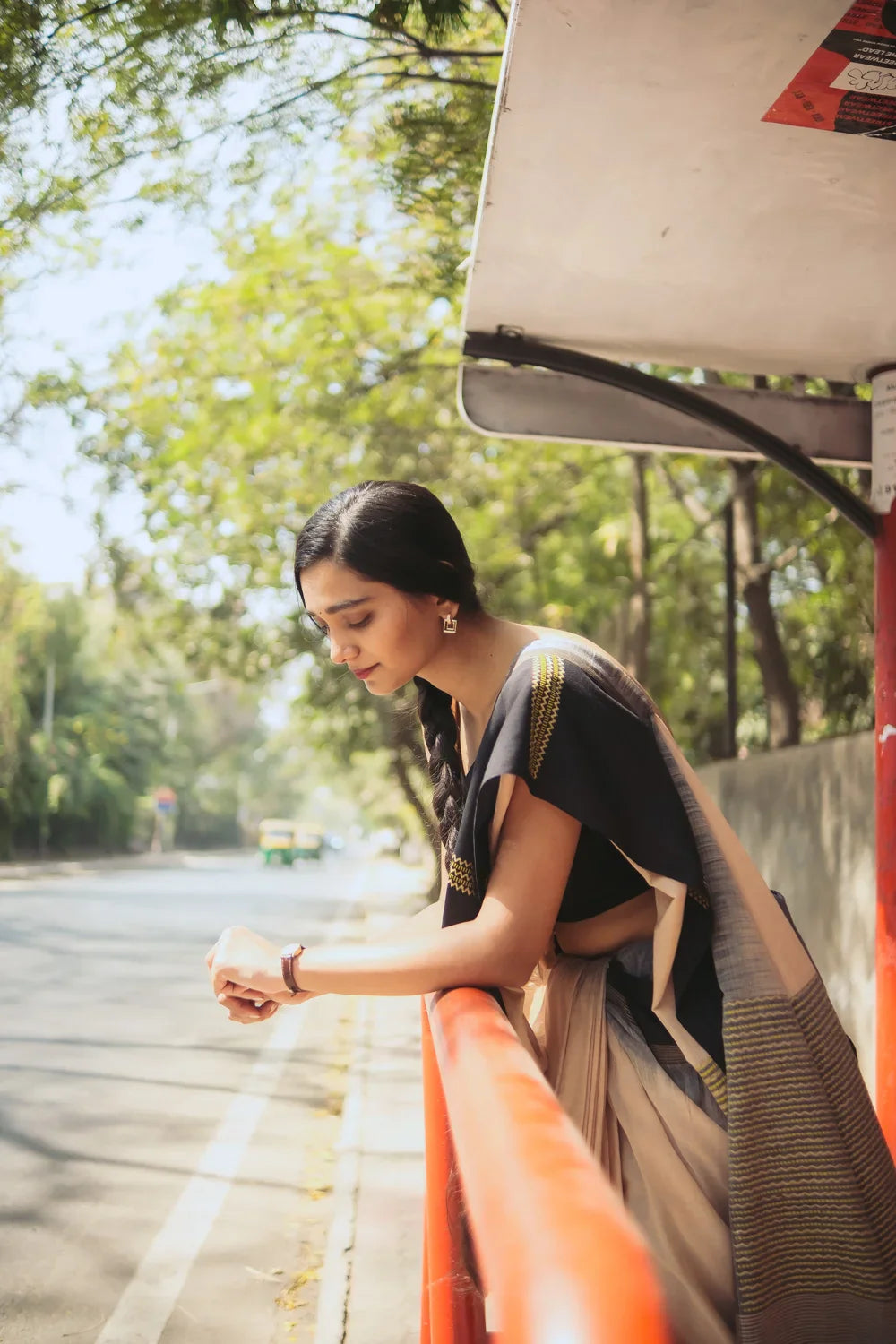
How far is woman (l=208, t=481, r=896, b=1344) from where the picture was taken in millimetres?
1431

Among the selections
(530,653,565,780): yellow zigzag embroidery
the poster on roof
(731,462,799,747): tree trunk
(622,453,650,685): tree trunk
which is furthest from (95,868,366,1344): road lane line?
(622,453,650,685): tree trunk

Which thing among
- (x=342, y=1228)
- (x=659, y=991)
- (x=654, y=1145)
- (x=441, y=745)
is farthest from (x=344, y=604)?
(x=342, y=1228)

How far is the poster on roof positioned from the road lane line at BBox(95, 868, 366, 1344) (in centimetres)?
334

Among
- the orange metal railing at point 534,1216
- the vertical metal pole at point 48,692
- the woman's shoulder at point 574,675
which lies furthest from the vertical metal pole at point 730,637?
the vertical metal pole at point 48,692

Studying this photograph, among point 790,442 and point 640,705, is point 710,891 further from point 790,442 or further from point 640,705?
point 790,442

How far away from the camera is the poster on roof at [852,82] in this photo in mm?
2014

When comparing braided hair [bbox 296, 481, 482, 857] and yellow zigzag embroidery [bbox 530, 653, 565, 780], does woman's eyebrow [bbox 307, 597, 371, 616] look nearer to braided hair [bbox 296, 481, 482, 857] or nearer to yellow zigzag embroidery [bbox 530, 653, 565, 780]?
braided hair [bbox 296, 481, 482, 857]

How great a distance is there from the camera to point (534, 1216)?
78 cm

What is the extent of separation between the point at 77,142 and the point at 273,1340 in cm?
361

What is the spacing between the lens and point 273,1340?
11.0ft

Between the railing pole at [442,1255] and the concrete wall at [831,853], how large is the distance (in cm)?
392

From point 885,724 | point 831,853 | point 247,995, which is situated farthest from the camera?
point 831,853

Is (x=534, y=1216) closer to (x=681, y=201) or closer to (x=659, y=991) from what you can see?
(x=659, y=991)

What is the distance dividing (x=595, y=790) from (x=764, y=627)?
8.57 meters
